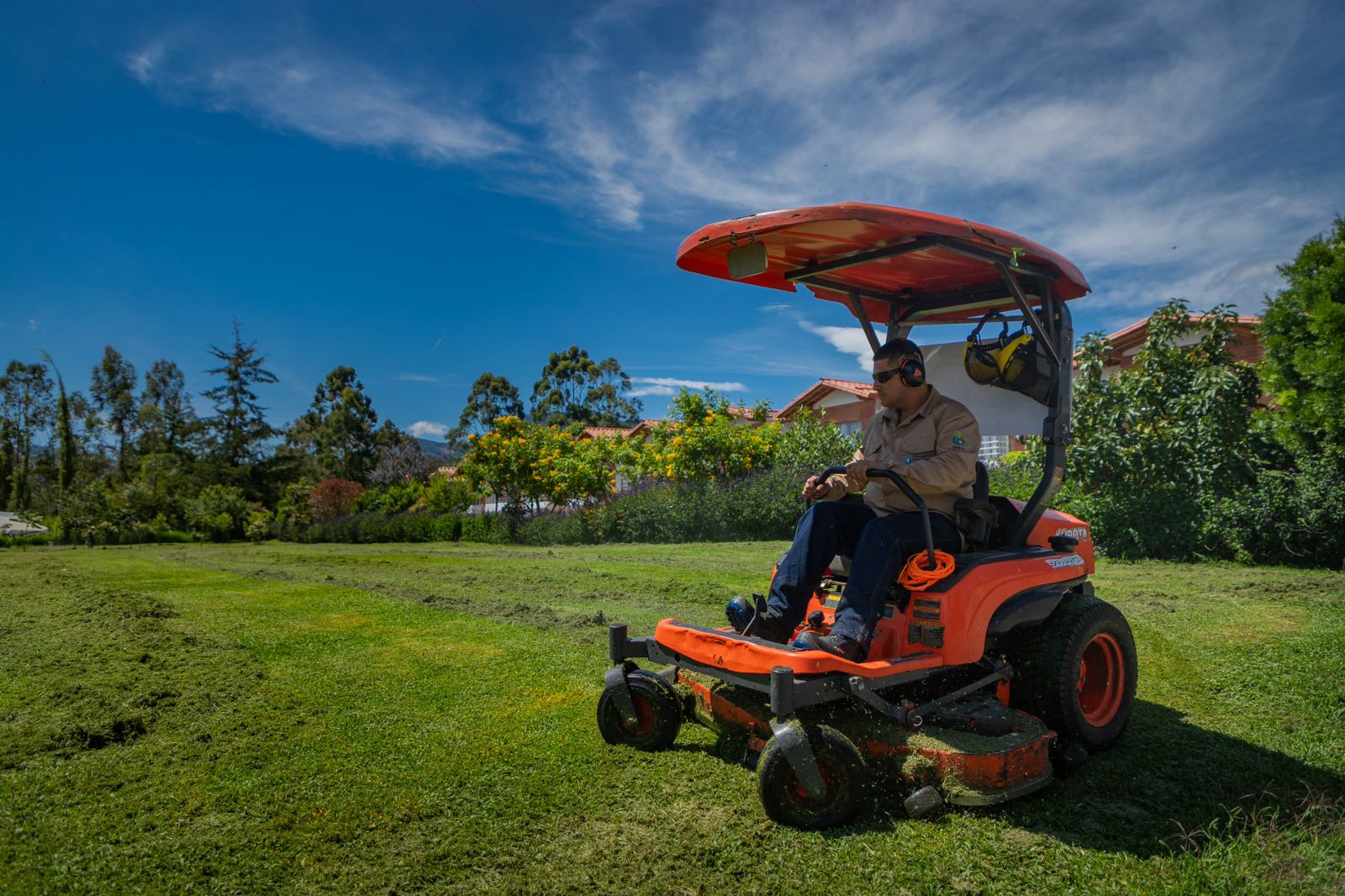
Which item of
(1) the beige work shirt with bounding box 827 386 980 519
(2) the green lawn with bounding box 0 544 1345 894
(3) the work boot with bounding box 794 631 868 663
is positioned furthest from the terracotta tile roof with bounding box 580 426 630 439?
(3) the work boot with bounding box 794 631 868 663

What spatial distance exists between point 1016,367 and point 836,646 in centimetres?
167

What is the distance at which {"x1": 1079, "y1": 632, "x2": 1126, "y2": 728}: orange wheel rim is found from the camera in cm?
381

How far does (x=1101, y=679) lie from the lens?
3885 mm

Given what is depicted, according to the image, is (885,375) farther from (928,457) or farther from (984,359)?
(984,359)

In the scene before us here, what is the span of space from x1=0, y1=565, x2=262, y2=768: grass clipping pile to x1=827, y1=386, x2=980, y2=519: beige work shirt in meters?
3.50

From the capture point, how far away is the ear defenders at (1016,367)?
3871mm

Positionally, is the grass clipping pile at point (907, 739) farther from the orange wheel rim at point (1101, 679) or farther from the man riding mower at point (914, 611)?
the orange wheel rim at point (1101, 679)

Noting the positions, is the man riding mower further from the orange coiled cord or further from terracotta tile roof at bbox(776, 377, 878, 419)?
terracotta tile roof at bbox(776, 377, 878, 419)

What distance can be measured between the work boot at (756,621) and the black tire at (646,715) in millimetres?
414

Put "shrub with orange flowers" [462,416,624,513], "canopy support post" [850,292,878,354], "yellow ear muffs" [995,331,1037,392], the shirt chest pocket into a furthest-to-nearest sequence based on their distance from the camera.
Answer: "shrub with orange flowers" [462,416,624,513] → "canopy support post" [850,292,878,354] → "yellow ear muffs" [995,331,1037,392] → the shirt chest pocket

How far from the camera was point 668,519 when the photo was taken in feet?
55.5

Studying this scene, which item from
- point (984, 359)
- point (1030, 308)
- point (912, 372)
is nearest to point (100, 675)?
point (912, 372)

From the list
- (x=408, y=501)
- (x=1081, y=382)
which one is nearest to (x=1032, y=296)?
(x=1081, y=382)

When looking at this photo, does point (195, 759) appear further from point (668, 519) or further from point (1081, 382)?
point (668, 519)
